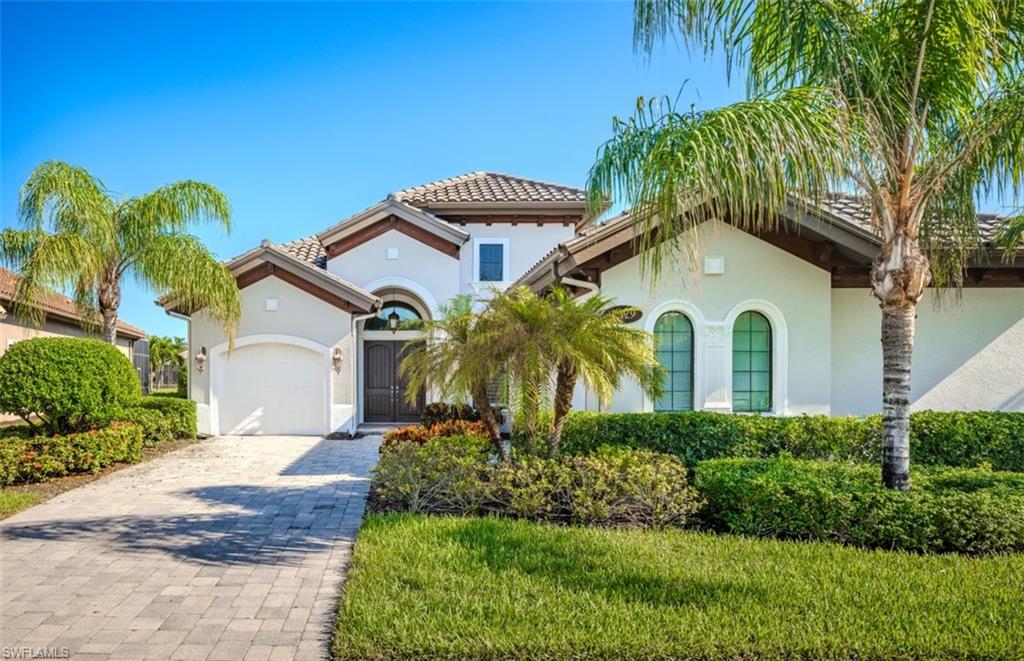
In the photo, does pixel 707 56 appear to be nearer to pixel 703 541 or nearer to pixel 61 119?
pixel 703 541

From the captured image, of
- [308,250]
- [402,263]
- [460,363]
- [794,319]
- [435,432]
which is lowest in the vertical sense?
[435,432]

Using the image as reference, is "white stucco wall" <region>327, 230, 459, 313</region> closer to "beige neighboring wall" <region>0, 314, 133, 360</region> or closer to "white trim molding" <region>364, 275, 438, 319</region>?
"white trim molding" <region>364, 275, 438, 319</region>

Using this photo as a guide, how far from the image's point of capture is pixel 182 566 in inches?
239

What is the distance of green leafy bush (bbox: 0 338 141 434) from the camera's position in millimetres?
10688

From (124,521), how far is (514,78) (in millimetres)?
9132

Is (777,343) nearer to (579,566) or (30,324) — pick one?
(579,566)

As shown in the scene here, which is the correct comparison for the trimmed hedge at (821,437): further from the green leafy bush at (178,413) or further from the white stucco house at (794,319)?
the green leafy bush at (178,413)

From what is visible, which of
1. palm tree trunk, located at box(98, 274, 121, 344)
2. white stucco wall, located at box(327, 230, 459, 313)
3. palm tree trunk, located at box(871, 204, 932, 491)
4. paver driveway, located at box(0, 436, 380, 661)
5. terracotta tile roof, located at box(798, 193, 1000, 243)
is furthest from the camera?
white stucco wall, located at box(327, 230, 459, 313)

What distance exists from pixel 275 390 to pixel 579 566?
1317 cm

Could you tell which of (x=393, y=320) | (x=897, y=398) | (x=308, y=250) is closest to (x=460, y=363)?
(x=897, y=398)

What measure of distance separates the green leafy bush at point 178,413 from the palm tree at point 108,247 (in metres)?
2.16

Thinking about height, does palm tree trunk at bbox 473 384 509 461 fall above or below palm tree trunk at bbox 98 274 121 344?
below

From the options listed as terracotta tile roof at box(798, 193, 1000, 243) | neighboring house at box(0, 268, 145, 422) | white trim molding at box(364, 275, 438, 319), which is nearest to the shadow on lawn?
terracotta tile roof at box(798, 193, 1000, 243)

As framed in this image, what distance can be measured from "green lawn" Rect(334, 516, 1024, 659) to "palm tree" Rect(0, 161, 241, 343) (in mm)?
10305
